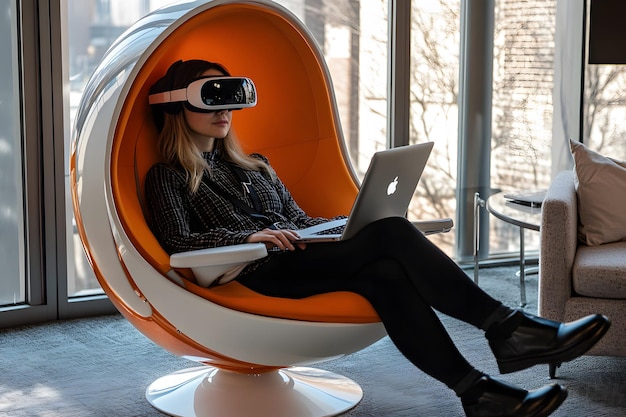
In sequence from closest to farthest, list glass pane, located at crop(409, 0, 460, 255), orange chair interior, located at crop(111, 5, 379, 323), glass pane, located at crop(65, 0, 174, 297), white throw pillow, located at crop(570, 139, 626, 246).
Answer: orange chair interior, located at crop(111, 5, 379, 323) < white throw pillow, located at crop(570, 139, 626, 246) < glass pane, located at crop(65, 0, 174, 297) < glass pane, located at crop(409, 0, 460, 255)

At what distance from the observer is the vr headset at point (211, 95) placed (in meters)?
2.76

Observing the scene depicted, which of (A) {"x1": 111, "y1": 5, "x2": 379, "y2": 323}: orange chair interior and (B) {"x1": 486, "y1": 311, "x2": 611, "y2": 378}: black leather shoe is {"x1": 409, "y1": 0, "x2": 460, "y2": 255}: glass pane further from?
(B) {"x1": 486, "y1": 311, "x2": 611, "y2": 378}: black leather shoe

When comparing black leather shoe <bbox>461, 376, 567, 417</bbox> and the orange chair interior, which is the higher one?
the orange chair interior

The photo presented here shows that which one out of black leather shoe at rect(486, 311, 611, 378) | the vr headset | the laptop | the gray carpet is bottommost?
the gray carpet

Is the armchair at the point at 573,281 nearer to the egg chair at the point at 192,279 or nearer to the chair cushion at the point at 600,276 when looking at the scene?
the chair cushion at the point at 600,276

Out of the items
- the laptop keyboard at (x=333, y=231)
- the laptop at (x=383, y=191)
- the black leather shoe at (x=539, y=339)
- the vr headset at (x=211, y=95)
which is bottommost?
the black leather shoe at (x=539, y=339)

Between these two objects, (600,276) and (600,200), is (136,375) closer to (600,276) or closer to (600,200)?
(600,276)

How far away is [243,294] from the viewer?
2623 mm

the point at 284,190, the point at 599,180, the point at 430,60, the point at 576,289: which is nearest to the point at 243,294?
the point at 284,190

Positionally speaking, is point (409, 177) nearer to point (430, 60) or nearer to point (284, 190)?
point (284, 190)

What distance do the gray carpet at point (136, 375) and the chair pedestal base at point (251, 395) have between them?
2.1 inches

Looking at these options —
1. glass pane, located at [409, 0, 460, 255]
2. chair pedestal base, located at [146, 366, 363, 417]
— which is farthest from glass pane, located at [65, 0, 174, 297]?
glass pane, located at [409, 0, 460, 255]

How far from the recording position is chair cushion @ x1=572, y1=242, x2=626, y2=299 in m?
3.03

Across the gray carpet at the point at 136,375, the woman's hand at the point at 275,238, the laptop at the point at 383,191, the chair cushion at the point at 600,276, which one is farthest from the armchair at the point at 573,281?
the woman's hand at the point at 275,238
